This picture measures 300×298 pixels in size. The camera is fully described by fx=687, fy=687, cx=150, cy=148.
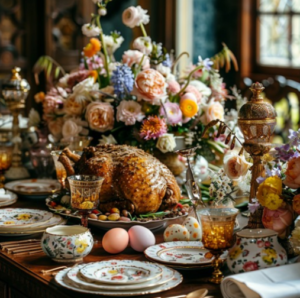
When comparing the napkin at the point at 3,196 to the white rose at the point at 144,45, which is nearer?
the napkin at the point at 3,196

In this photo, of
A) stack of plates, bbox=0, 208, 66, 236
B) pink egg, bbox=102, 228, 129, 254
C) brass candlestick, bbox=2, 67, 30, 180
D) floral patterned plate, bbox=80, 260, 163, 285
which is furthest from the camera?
brass candlestick, bbox=2, 67, 30, 180

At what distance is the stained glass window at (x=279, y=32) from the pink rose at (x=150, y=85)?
267 centimetres

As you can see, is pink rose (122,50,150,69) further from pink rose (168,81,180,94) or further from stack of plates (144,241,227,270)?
stack of plates (144,241,227,270)

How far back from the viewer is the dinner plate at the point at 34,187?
89.5 inches

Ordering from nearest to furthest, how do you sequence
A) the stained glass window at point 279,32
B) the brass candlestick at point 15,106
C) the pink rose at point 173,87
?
1. the pink rose at point 173,87
2. the brass candlestick at point 15,106
3. the stained glass window at point 279,32

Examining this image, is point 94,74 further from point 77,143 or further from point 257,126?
point 257,126

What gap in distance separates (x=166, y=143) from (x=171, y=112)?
0.40 ft

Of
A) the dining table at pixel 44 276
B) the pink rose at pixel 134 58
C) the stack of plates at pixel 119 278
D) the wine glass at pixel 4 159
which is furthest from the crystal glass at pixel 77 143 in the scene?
the stack of plates at pixel 119 278

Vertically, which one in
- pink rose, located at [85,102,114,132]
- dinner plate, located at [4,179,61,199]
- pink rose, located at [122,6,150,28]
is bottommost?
dinner plate, located at [4,179,61,199]

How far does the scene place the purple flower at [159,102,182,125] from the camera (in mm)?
2303

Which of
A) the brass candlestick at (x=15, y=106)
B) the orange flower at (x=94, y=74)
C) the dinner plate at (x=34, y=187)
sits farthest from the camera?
the brass candlestick at (x=15, y=106)

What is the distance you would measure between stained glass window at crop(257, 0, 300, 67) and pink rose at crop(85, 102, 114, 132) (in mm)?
2670

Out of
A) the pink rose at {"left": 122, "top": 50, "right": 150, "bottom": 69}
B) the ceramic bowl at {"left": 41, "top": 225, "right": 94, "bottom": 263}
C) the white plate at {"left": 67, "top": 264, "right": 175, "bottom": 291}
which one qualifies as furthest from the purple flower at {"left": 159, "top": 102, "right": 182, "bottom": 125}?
the white plate at {"left": 67, "top": 264, "right": 175, "bottom": 291}

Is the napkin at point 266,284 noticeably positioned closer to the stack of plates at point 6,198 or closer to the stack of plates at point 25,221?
the stack of plates at point 25,221
